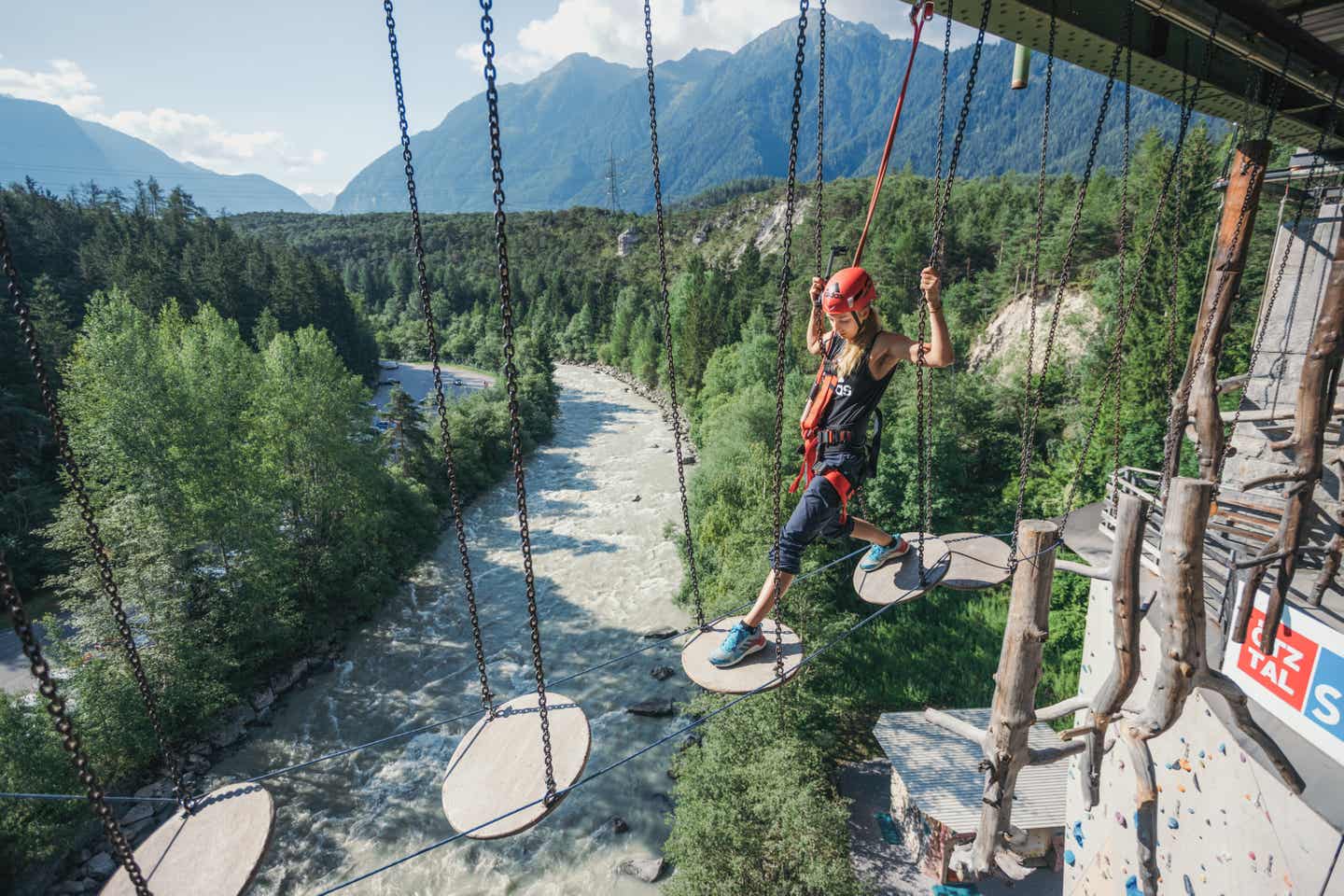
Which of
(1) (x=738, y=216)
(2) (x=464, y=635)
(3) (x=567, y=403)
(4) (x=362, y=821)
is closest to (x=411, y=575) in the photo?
(2) (x=464, y=635)

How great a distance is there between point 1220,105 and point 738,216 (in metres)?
77.6

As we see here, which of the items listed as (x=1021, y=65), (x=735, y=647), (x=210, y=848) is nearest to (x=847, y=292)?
(x=735, y=647)

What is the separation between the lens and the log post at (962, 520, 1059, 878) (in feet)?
12.1

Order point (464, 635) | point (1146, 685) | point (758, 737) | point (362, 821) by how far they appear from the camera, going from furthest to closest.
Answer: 1. point (464, 635)
2. point (362, 821)
3. point (758, 737)
4. point (1146, 685)

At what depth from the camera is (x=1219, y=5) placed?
163 inches

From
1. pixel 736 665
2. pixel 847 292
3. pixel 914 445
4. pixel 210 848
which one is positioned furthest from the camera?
pixel 914 445

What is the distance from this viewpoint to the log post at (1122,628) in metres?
3.79

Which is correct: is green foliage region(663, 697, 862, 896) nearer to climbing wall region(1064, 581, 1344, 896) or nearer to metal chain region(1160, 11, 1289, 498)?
climbing wall region(1064, 581, 1344, 896)

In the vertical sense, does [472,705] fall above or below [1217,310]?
below

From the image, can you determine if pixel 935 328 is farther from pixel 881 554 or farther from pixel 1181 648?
pixel 1181 648

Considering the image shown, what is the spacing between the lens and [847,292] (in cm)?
377

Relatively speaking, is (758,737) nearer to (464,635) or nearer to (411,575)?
(464,635)

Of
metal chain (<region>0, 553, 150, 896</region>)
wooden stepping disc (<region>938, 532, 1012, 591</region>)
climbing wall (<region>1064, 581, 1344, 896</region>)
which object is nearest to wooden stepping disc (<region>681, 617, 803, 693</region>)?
wooden stepping disc (<region>938, 532, 1012, 591</region>)

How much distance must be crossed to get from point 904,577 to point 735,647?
5.06 ft
